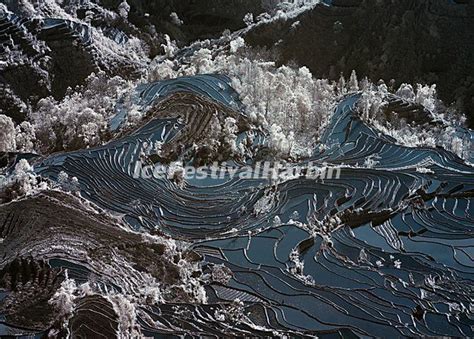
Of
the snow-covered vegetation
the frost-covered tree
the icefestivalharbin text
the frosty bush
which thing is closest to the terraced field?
the icefestivalharbin text

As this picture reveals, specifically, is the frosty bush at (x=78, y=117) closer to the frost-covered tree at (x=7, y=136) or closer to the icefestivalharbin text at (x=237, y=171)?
the frost-covered tree at (x=7, y=136)

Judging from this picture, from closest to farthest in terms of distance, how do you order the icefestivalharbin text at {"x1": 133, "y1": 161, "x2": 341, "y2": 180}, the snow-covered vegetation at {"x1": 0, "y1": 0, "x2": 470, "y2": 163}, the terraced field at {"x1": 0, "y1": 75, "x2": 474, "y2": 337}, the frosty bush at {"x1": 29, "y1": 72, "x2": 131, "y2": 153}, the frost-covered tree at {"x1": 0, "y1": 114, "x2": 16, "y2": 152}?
the terraced field at {"x1": 0, "y1": 75, "x2": 474, "y2": 337}
the icefestivalharbin text at {"x1": 133, "y1": 161, "x2": 341, "y2": 180}
the snow-covered vegetation at {"x1": 0, "y1": 0, "x2": 470, "y2": 163}
the frosty bush at {"x1": 29, "y1": 72, "x2": 131, "y2": 153}
the frost-covered tree at {"x1": 0, "y1": 114, "x2": 16, "y2": 152}

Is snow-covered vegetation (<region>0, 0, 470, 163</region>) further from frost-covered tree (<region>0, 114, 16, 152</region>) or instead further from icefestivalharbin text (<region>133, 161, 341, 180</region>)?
icefestivalharbin text (<region>133, 161, 341, 180</region>)

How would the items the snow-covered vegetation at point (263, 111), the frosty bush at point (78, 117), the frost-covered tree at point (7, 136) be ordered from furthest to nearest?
the frost-covered tree at point (7, 136), the frosty bush at point (78, 117), the snow-covered vegetation at point (263, 111)

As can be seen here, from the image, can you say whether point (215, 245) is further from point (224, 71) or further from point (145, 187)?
point (224, 71)

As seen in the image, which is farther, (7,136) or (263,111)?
(7,136)

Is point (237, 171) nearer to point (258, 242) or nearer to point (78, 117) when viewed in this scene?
point (258, 242)

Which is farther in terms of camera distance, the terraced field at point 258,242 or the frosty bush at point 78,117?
the frosty bush at point 78,117

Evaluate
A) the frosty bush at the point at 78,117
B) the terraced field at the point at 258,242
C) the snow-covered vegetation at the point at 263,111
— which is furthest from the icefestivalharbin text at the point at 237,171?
the frosty bush at the point at 78,117

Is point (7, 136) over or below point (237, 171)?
over

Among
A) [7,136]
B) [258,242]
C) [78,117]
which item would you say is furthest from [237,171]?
[7,136]

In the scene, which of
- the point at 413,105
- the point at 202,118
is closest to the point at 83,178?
the point at 202,118
